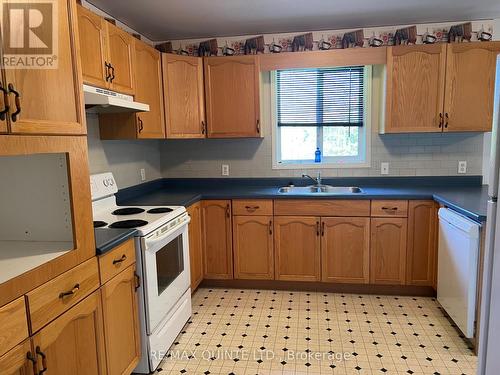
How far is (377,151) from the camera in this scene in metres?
3.46

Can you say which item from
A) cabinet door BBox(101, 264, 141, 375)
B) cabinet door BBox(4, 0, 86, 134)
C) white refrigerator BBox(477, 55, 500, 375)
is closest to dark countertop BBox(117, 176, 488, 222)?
cabinet door BBox(101, 264, 141, 375)

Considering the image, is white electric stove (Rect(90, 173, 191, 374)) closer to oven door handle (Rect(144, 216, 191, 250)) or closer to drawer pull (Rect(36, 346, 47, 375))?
oven door handle (Rect(144, 216, 191, 250))

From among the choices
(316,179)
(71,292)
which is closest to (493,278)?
(71,292)

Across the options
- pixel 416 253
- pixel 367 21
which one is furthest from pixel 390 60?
pixel 416 253

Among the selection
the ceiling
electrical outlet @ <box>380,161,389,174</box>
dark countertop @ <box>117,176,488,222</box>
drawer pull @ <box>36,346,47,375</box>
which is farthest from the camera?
electrical outlet @ <box>380,161,389,174</box>

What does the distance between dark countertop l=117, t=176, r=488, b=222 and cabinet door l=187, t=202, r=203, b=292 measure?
11 centimetres

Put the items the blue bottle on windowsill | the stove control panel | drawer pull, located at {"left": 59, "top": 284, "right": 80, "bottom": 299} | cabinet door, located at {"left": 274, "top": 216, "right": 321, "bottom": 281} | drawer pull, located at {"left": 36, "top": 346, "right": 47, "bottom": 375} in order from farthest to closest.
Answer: the blue bottle on windowsill < cabinet door, located at {"left": 274, "top": 216, "right": 321, "bottom": 281} < the stove control panel < drawer pull, located at {"left": 59, "top": 284, "right": 80, "bottom": 299} < drawer pull, located at {"left": 36, "top": 346, "right": 47, "bottom": 375}

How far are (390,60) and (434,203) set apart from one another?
1259 mm

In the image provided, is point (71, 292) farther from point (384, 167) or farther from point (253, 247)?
point (384, 167)

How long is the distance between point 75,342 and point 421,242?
260 cm

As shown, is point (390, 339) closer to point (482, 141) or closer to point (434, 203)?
point (434, 203)

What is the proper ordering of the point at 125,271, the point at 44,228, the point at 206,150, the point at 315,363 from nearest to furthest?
the point at 44,228 → the point at 125,271 → the point at 315,363 → the point at 206,150

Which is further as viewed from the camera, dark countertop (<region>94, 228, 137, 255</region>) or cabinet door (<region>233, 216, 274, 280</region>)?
cabinet door (<region>233, 216, 274, 280</region>)

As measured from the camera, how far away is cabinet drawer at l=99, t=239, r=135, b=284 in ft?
5.54
